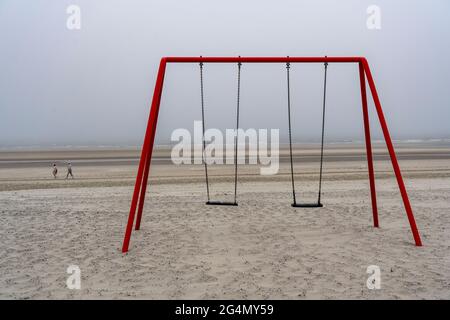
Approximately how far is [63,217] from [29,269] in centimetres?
276

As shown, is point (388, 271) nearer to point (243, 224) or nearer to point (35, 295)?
point (243, 224)

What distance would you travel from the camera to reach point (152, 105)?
5062 millimetres

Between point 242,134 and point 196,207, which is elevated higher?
point 242,134

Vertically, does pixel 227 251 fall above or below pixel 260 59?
below

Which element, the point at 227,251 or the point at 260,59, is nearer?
the point at 227,251

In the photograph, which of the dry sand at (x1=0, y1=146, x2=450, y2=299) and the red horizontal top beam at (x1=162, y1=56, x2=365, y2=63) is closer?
the dry sand at (x1=0, y1=146, x2=450, y2=299)

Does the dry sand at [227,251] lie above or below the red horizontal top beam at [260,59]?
below

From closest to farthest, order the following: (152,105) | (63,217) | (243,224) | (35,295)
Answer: (35,295) < (152,105) < (243,224) < (63,217)

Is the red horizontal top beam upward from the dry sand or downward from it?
upward

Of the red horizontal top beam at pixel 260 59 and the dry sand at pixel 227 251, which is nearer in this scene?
the dry sand at pixel 227 251
